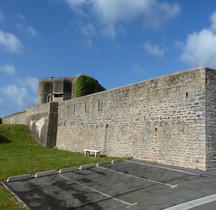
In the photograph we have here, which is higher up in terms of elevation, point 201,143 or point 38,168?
point 201,143

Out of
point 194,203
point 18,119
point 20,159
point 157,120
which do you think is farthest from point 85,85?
point 194,203

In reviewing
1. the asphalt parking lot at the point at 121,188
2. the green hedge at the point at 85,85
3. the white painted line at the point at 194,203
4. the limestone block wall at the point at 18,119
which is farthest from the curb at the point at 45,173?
the limestone block wall at the point at 18,119

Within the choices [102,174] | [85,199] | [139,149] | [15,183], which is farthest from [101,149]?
[85,199]

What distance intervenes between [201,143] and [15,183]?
20.6ft

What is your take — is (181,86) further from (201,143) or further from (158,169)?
(158,169)

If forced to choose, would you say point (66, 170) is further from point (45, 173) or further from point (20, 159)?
point (20, 159)

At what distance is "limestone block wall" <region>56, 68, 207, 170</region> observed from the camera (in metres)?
10.4

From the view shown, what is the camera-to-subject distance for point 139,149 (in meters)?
13.1

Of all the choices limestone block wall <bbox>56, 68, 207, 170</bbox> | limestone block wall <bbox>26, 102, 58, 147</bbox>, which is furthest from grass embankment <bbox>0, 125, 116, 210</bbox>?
limestone block wall <bbox>56, 68, 207, 170</bbox>

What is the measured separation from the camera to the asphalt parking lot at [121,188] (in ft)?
21.8

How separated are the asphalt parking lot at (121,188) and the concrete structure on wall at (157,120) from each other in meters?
0.85

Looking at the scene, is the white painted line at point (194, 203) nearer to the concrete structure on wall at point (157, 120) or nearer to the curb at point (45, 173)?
the concrete structure on wall at point (157, 120)

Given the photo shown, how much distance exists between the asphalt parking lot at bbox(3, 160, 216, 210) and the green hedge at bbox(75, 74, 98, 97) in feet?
44.6

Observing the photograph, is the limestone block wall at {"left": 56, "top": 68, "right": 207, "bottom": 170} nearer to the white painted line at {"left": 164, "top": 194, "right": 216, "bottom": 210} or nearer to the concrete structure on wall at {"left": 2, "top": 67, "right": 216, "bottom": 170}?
the concrete structure on wall at {"left": 2, "top": 67, "right": 216, "bottom": 170}
